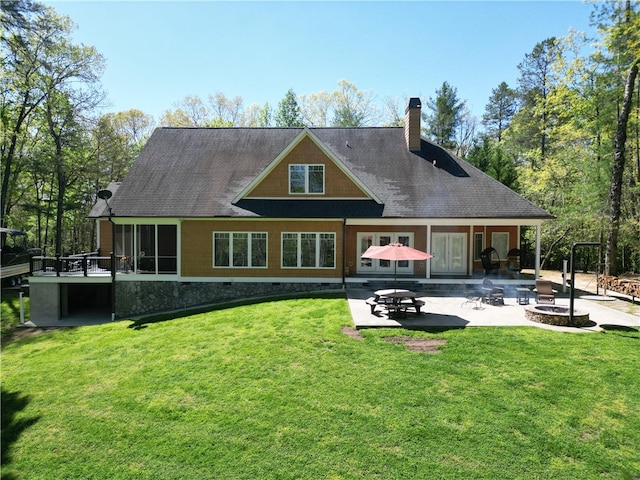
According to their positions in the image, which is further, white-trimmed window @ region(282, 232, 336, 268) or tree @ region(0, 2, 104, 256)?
tree @ region(0, 2, 104, 256)

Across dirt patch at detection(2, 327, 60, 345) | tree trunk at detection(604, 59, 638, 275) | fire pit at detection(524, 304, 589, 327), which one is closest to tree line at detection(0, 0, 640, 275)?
tree trunk at detection(604, 59, 638, 275)

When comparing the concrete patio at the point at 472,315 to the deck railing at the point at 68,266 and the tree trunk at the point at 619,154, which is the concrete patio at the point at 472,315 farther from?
the deck railing at the point at 68,266

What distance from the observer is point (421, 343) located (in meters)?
9.42

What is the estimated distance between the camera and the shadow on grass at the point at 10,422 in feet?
21.0

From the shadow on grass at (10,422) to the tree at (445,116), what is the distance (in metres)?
38.3

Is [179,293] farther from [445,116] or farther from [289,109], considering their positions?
[445,116]

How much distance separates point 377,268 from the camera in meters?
17.8

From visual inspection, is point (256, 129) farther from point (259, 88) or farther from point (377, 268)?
point (377, 268)

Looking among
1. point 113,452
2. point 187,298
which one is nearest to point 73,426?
point 113,452

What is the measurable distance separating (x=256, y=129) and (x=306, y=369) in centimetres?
1678

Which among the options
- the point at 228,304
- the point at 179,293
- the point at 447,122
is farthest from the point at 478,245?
the point at 447,122

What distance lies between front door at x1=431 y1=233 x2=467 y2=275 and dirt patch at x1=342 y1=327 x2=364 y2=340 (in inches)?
347

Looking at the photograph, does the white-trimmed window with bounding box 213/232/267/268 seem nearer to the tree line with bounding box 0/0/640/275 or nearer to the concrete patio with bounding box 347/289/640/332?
the concrete patio with bounding box 347/289/640/332

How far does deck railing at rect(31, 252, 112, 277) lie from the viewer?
16.8 meters
